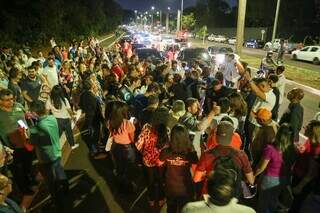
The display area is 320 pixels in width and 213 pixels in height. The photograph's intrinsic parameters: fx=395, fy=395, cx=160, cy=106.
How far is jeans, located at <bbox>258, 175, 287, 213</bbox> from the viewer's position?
514cm

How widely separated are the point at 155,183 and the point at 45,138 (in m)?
1.89

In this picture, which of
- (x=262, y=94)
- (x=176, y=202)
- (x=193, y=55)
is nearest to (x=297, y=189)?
(x=176, y=202)

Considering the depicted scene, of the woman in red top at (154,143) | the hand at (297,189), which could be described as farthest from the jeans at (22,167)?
the hand at (297,189)

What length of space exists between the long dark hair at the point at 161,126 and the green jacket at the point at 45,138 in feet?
5.03

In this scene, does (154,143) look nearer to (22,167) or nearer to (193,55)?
(22,167)

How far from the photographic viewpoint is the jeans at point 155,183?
6.23 m

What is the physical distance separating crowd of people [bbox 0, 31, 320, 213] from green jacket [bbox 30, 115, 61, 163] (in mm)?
15

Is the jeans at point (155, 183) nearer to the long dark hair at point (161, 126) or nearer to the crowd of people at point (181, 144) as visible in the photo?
the crowd of people at point (181, 144)

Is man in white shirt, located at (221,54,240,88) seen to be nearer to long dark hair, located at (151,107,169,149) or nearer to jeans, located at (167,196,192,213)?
long dark hair, located at (151,107,169,149)

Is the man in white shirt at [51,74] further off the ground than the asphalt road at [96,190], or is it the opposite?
the man in white shirt at [51,74]

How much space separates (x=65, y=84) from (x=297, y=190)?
9.29m

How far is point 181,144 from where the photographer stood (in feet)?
16.3

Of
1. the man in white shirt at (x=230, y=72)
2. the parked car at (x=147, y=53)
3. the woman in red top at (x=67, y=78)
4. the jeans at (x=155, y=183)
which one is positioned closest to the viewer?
the jeans at (x=155, y=183)

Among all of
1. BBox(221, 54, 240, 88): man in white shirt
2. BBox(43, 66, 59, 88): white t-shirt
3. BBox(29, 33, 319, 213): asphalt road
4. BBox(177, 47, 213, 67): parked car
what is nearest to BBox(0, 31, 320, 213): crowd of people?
BBox(29, 33, 319, 213): asphalt road
